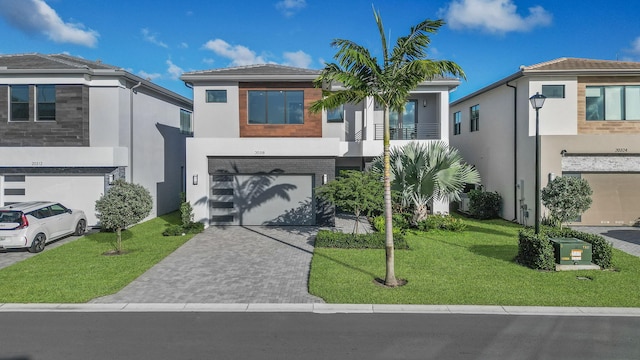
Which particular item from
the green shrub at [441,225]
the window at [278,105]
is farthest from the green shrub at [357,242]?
the window at [278,105]

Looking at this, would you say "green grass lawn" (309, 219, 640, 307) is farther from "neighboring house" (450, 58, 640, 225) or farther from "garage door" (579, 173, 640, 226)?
"garage door" (579, 173, 640, 226)

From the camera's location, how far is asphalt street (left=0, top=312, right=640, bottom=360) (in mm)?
6141

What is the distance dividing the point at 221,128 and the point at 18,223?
8.11 metres

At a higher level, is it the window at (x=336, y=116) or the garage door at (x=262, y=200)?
the window at (x=336, y=116)

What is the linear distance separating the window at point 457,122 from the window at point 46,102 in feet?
72.5

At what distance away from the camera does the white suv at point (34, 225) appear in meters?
12.5

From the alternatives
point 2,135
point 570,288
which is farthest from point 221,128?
point 570,288

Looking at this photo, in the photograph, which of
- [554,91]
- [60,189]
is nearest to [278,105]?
[60,189]

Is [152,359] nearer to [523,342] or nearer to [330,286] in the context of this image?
[330,286]

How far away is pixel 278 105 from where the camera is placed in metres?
17.8

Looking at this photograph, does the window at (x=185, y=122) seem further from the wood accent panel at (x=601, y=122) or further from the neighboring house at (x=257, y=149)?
the wood accent panel at (x=601, y=122)

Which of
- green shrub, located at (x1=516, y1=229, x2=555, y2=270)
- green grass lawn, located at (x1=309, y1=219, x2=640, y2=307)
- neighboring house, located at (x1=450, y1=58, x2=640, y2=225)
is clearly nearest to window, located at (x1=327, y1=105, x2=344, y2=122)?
neighboring house, located at (x1=450, y1=58, x2=640, y2=225)

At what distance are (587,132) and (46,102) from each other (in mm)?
23497

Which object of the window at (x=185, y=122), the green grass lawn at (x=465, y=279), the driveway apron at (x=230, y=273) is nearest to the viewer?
the green grass lawn at (x=465, y=279)
